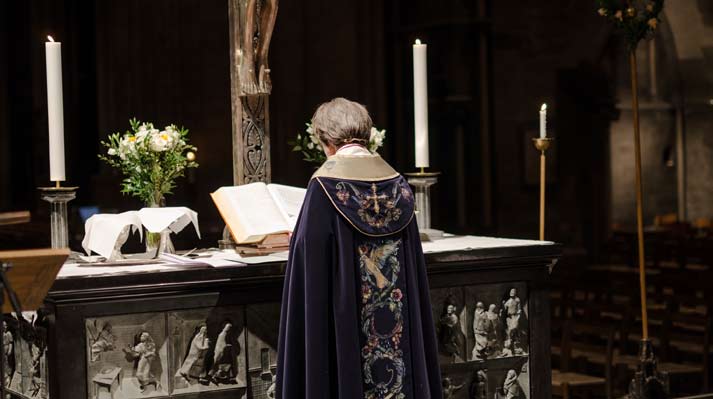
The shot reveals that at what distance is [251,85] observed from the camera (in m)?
4.75

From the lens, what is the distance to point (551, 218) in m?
15.1

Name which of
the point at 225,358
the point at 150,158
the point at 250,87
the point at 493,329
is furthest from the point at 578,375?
the point at 150,158

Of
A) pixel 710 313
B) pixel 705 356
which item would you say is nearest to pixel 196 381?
pixel 705 356

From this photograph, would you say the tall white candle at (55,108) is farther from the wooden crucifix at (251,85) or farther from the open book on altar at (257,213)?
the wooden crucifix at (251,85)

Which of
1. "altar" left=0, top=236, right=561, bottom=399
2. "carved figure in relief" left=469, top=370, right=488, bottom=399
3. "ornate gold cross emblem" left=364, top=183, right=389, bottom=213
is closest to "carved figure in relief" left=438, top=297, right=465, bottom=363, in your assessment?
"altar" left=0, top=236, right=561, bottom=399

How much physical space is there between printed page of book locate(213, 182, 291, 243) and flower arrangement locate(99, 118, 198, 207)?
0.21 m

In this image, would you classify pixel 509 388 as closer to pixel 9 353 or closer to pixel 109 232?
pixel 109 232

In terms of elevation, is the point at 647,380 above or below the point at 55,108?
below

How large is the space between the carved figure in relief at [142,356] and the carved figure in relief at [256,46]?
1287mm

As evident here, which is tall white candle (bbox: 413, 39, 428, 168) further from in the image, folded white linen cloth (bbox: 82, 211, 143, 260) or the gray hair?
folded white linen cloth (bbox: 82, 211, 143, 260)

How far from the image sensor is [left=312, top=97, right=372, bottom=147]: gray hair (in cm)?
388

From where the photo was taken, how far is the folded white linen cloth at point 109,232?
4.15m

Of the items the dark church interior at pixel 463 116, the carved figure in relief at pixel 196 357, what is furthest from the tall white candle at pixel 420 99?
the dark church interior at pixel 463 116

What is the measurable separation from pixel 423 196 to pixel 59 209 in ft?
5.27
